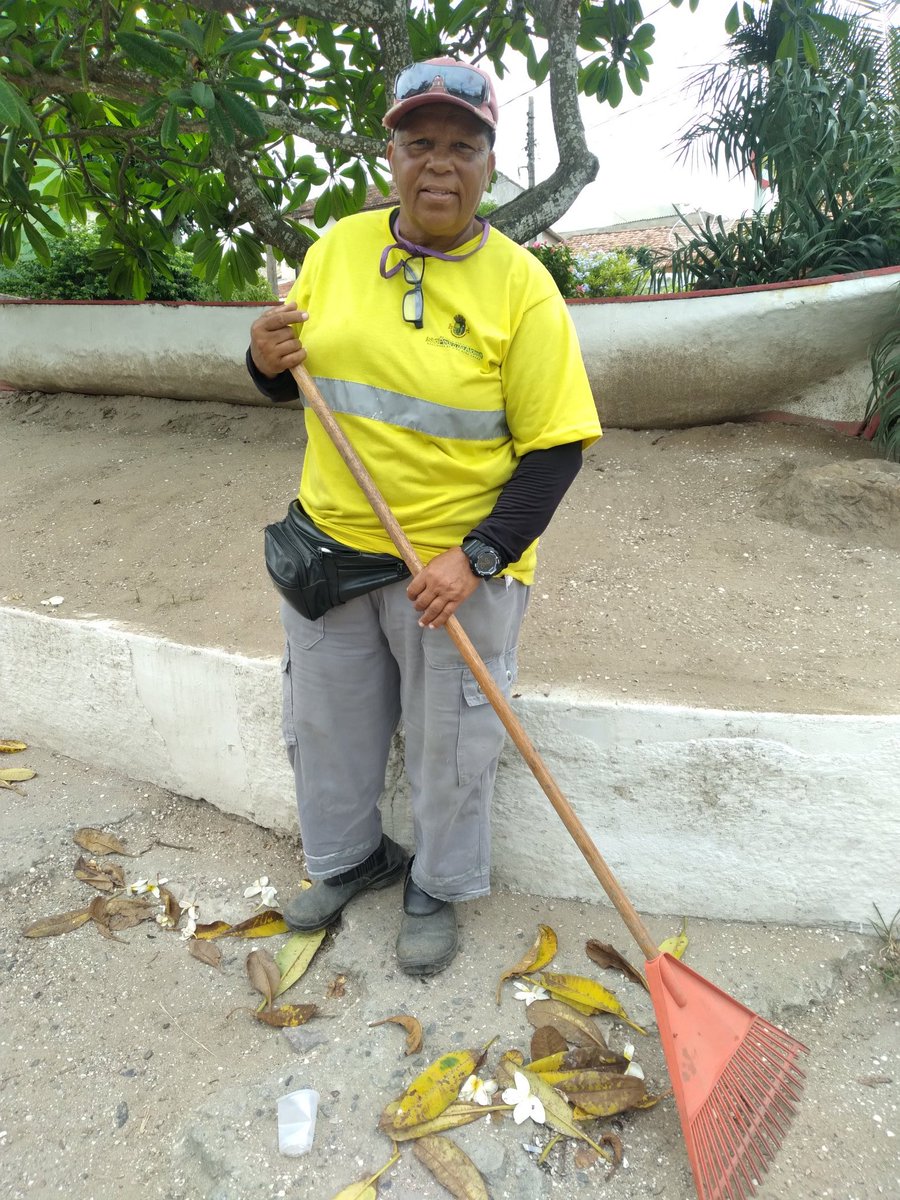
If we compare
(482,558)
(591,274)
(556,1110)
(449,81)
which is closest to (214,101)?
(449,81)

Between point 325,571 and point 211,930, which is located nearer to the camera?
point 325,571

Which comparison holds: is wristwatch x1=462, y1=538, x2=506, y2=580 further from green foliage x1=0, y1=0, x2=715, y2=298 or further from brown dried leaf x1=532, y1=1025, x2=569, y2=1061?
green foliage x1=0, y1=0, x2=715, y2=298

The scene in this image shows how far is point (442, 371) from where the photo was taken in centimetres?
166

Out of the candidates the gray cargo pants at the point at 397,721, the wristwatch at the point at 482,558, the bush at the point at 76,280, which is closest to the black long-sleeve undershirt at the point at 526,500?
the wristwatch at the point at 482,558

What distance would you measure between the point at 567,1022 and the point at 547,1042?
0.08 metres

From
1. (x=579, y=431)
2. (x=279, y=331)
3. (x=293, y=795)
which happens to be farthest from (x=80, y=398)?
(x=579, y=431)

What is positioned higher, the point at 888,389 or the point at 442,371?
the point at 442,371

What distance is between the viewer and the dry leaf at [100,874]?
2.49m

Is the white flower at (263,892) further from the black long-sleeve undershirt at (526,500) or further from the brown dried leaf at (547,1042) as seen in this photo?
the black long-sleeve undershirt at (526,500)

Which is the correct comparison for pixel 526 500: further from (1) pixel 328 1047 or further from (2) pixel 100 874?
(2) pixel 100 874

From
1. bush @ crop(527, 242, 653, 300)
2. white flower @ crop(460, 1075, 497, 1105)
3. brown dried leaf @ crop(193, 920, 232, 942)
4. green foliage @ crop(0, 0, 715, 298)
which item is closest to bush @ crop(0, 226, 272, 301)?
green foliage @ crop(0, 0, 715, 298)

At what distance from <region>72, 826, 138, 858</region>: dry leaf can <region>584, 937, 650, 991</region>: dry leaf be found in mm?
1389

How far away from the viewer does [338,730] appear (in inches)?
80.2

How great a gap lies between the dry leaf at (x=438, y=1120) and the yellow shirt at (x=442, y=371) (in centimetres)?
114
